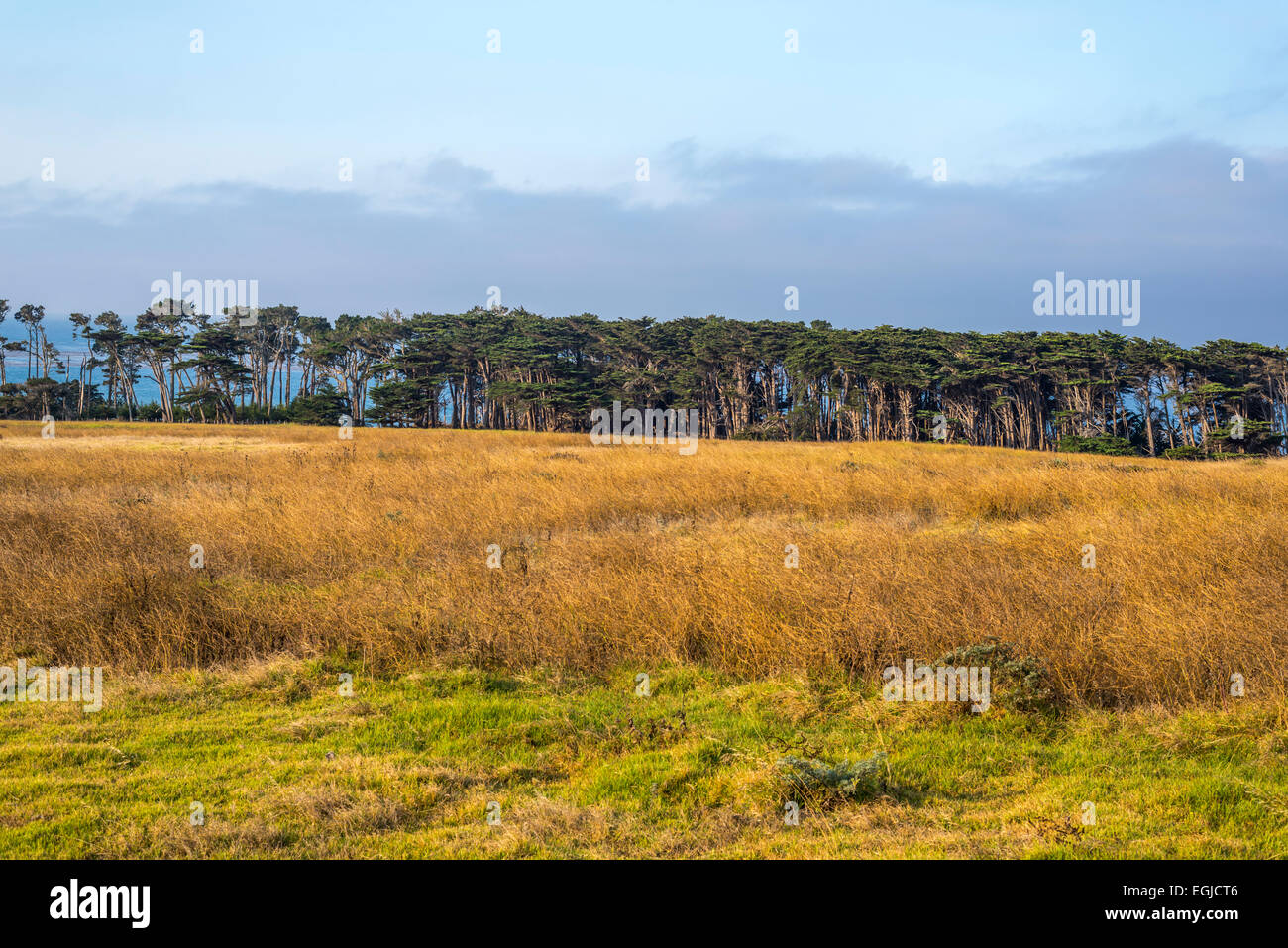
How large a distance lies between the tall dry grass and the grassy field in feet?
0.15

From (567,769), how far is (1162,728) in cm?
426

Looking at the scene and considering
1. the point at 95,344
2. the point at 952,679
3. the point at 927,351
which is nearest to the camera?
the point at 952,679

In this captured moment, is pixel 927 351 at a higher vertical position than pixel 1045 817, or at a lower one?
higher

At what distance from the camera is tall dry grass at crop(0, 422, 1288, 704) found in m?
6.83

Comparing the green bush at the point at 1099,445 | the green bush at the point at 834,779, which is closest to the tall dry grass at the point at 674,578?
the green bush at the point at 834,779

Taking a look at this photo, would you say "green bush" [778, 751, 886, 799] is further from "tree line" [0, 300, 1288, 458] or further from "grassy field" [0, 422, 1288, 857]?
"tree line" [0, 300, 1288, 458]

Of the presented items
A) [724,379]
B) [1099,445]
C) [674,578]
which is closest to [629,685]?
[674,578]

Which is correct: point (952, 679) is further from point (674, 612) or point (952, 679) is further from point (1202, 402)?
point (1202, 402)

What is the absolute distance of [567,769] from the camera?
5.14 m

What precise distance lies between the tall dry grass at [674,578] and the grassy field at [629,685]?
44 millimetres

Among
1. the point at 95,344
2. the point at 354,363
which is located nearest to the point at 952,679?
the point at 354,363

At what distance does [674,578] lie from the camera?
331 inches

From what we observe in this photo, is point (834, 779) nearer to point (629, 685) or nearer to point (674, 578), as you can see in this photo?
point (629, 685)

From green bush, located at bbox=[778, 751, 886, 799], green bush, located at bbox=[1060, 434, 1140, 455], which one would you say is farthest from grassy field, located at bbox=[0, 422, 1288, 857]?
green bush, located at bbox=[1060, 434, 1140, 455]
